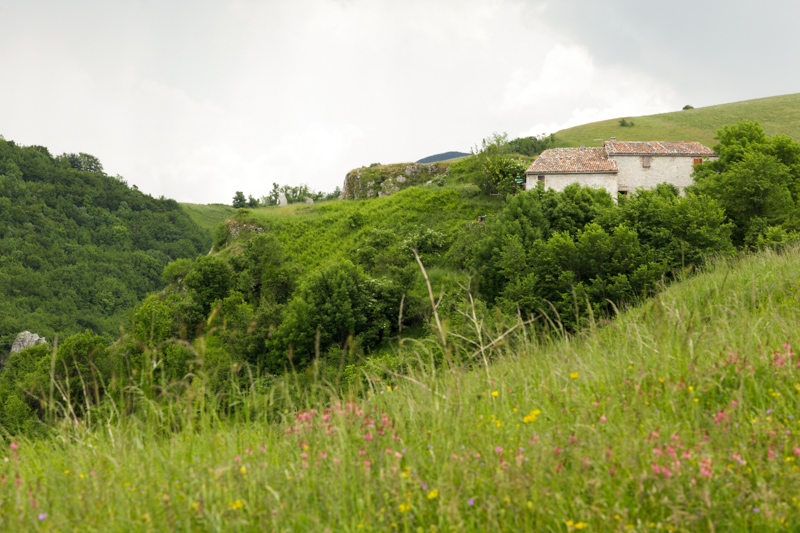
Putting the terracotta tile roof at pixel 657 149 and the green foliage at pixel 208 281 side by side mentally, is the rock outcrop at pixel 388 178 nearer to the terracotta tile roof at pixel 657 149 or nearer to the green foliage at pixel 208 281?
the terracotta tile roof at pixel 657 149

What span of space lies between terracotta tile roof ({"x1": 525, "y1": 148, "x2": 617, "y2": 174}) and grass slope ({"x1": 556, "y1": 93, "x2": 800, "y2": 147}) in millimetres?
31470

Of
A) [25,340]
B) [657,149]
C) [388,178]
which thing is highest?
[388,178]

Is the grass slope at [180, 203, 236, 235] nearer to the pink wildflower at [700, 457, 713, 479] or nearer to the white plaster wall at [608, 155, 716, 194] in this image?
the white plaster wall at [608, 155, 716, 194]

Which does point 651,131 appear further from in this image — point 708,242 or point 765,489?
point 765,489

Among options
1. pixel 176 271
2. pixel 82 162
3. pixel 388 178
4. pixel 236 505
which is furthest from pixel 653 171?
pixel 82 162

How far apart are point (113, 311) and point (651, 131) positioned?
108050 mm

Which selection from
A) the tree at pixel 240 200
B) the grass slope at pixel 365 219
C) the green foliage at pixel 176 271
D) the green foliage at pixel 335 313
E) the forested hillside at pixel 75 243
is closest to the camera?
the green foliage at pixel 335 313

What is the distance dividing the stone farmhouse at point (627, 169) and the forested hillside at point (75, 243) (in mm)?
72095

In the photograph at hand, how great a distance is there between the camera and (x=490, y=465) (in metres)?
2.24

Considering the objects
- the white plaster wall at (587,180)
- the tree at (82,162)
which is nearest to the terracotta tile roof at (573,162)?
the white plaster wall at (587,180)

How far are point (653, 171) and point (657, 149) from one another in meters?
2.12

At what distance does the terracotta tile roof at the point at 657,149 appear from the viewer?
134ft

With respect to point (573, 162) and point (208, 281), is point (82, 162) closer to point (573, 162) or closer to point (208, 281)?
point (208, 281)

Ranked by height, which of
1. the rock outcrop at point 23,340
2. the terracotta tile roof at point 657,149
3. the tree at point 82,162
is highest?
the tree at point 82,162
